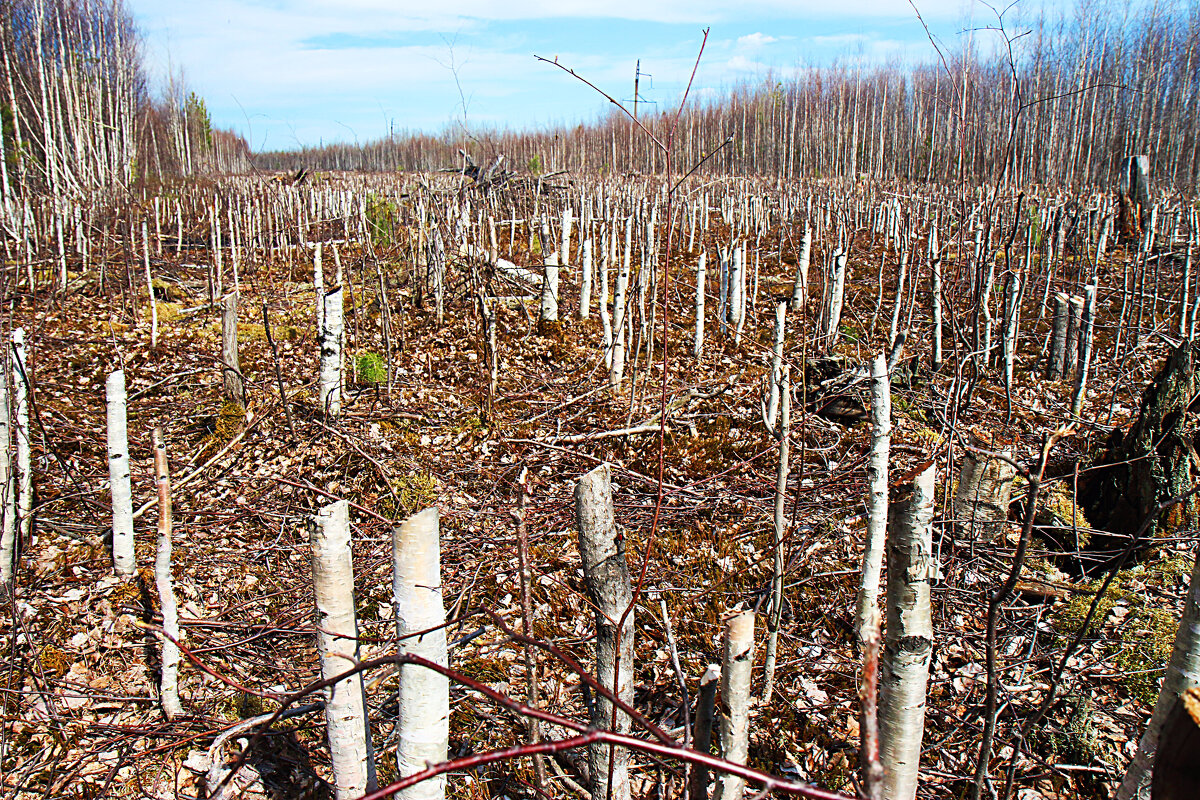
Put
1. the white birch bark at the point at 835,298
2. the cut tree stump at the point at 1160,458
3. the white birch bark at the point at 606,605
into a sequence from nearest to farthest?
the white birch bark at the point at 606,605 < the cut tree stump at the point at 1160,458 < the white birch bark at the point at 835,298

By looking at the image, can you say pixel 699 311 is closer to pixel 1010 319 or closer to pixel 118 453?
pixel 1010 319

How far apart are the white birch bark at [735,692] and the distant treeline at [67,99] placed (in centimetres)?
1142

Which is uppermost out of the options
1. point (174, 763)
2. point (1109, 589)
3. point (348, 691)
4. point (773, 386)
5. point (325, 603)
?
point (773, 386)

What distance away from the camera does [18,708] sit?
99.0 inches

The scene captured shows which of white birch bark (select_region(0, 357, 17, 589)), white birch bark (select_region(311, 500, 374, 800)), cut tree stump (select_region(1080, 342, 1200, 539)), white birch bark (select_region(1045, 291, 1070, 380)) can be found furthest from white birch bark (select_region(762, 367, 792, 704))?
white birch bark (select_region(1045, 291, 1070, 380))

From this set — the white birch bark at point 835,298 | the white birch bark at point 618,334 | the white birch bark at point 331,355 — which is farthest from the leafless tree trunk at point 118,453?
the white birch bark at point 835,298

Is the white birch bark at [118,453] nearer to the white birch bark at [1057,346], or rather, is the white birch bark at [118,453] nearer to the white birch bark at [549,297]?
the white birch bark at [549,297]

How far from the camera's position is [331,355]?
4.48m

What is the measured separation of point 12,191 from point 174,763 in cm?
1363

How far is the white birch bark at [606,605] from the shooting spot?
5.81 feet

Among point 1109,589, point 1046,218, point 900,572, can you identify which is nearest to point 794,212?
point 1046,218

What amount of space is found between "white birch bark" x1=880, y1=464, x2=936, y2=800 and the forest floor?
2.59ft

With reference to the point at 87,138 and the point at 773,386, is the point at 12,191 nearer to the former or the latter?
the point at 87,138

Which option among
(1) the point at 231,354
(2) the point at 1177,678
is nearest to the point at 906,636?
(2) the point at 1177,678
